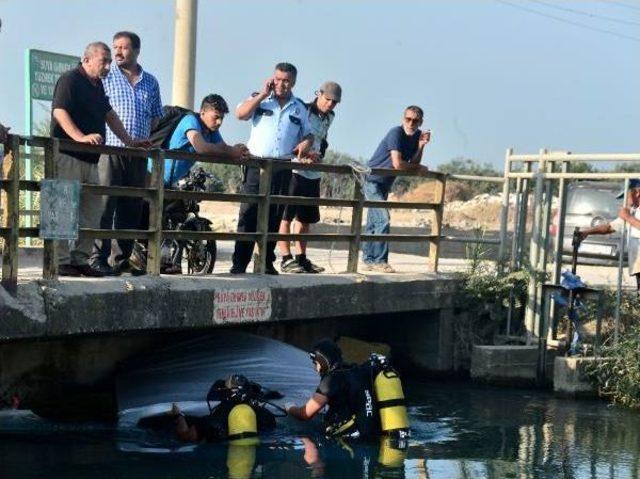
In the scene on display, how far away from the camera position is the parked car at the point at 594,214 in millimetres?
19344

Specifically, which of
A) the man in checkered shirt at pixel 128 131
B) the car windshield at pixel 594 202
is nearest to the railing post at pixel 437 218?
the man in checkered shirt at pixel 128 131

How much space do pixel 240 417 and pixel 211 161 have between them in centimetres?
238

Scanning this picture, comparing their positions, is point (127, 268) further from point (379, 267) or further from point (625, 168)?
point (625, 168)

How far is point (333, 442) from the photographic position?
9828mm

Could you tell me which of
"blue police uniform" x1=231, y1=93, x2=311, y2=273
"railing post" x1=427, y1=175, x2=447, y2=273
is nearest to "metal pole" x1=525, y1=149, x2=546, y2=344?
"railing post" x1=427, y1=175, x2=447, y2=273

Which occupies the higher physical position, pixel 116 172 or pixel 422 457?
pixel 116 172

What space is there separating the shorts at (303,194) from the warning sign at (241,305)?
4.62 feet

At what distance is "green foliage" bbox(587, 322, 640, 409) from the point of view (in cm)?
1192

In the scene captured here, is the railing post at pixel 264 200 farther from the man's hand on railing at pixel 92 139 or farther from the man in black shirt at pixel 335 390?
the man's hand on railing at pixel 92 139

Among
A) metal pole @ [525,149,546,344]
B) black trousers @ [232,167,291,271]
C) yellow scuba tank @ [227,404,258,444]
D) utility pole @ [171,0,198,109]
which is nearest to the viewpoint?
yellow scuba tank @ [227,404,258,444]

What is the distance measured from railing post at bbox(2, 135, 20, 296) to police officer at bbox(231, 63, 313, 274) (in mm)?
2853

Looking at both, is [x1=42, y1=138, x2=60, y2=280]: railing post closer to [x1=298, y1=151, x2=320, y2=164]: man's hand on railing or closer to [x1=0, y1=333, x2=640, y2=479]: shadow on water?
[x1=0, y1=333, x2=640, y2=479]: shadow on water

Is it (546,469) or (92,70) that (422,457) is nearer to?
(546,469)

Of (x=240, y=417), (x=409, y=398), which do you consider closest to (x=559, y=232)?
(x=409, y=398)
